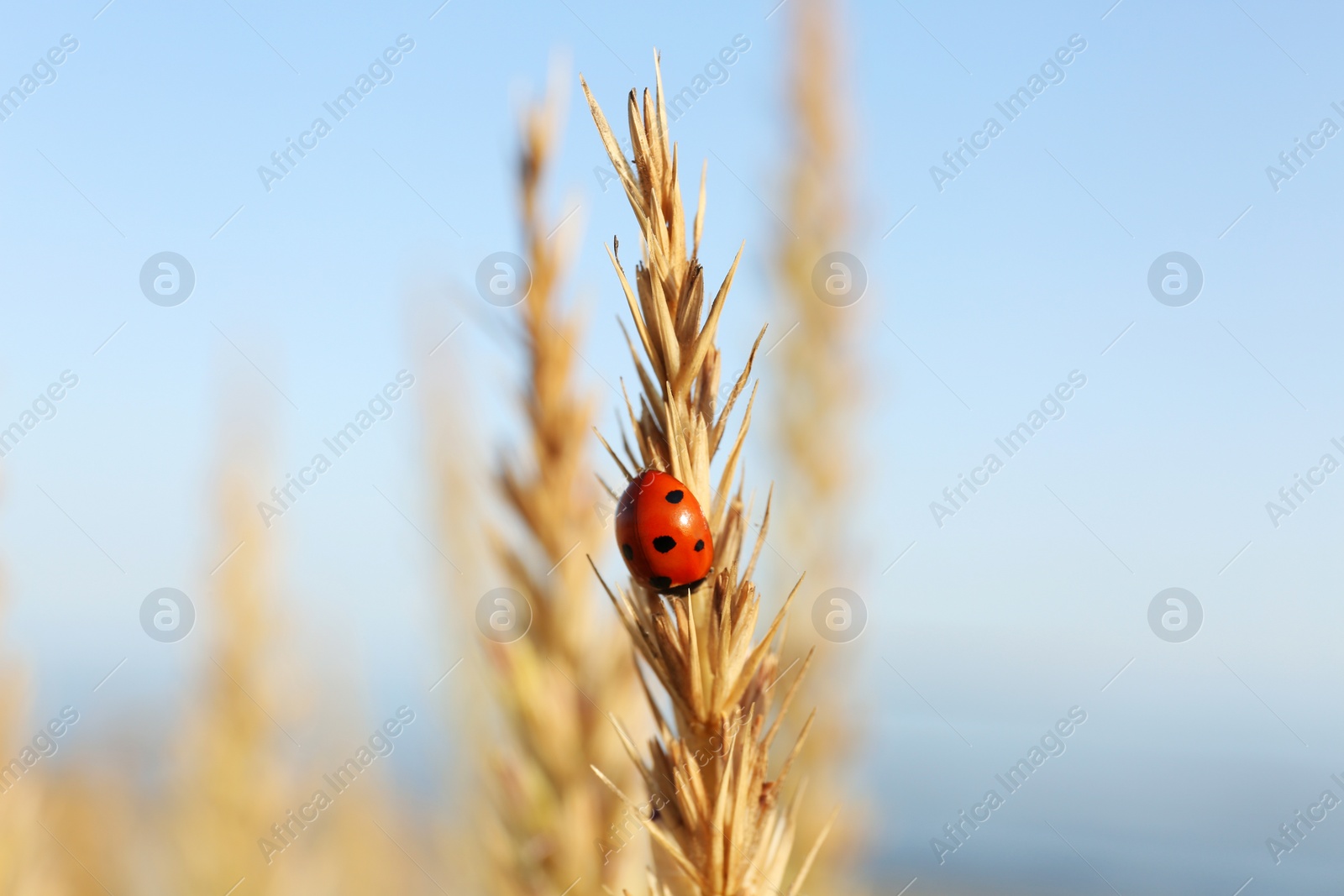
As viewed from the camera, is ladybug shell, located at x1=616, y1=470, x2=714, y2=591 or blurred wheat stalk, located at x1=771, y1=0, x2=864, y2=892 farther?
blurred wheat stalk, located at x1=771, y1=0, x2=864, y2=892

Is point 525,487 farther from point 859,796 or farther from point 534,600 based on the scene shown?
point 859,796

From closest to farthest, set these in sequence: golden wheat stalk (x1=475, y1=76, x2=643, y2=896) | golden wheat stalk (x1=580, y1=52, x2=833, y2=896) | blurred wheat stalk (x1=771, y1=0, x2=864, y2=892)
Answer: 1. golden wheat stalk (x1=580, y1=52, x2=833, y2=896)
2. golden wheat stalk (x1=475, y1=76, x2=643, y2=896)
3. blurred wheat stalk (x1=771, y1=0, x2=864, y2=892)

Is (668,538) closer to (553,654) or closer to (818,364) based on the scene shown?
(553,654)

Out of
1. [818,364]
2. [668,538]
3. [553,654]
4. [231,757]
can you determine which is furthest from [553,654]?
[231,757]

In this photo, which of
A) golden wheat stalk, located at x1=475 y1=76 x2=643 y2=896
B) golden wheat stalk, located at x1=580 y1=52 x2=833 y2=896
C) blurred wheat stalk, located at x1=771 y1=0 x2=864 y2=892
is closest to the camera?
golden wheat stalk, located at x1=580 y1=52 x2=833 y2=896

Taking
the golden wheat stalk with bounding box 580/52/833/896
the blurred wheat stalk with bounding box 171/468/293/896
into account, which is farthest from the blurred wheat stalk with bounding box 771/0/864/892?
the golden wheat stalk with bounding box 580/52/833/896

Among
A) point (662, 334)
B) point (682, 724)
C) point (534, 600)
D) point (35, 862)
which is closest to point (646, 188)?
point (662, 334)

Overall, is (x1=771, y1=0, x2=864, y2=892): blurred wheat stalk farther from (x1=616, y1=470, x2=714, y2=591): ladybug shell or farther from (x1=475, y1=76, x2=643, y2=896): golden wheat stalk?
(x1=616, y1=470, x2=714, y2=591): ladybug shell
